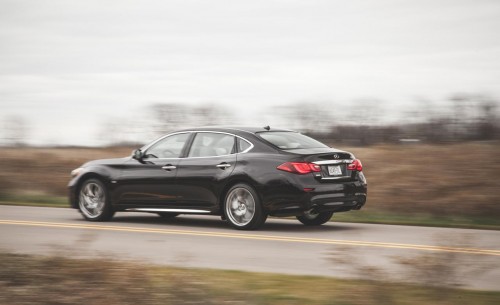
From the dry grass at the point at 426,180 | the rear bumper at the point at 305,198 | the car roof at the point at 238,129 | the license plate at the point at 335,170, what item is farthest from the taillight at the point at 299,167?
the dry grass at the point at 426,180

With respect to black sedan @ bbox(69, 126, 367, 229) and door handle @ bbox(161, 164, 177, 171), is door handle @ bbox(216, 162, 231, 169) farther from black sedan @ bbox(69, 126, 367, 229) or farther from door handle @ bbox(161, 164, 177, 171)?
door handle @ bbox(161, 164, 177, 171)

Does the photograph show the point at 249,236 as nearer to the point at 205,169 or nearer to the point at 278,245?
the point at 278,245

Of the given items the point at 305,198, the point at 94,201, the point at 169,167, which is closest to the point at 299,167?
the point at 305,198

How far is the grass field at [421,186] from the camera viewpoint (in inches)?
668

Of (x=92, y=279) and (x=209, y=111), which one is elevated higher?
(x=209, y=111)

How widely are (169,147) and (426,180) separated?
7669mm

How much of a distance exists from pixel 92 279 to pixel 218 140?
6.90 meters

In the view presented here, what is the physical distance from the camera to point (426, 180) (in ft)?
64.7

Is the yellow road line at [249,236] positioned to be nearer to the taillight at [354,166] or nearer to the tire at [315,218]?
the taillight at [354,166]

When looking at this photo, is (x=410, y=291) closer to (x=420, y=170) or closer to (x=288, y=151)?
(x=288, y=151)

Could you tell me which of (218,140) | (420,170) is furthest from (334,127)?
(218,140)

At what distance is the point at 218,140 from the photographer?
1388 centimetres

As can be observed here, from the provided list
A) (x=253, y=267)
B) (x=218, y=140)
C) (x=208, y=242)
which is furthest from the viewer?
(x=218, y=140)

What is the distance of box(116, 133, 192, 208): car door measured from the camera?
46.8ft
